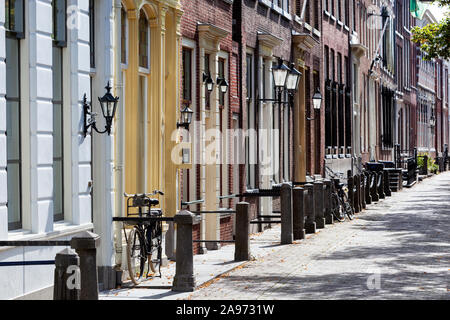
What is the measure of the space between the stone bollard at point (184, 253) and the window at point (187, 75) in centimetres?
532

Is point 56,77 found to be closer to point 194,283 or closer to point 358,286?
point 194,283

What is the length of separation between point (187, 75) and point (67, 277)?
34.5 feet

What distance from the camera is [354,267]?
1472 cm

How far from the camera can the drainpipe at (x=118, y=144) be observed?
44.6 ft

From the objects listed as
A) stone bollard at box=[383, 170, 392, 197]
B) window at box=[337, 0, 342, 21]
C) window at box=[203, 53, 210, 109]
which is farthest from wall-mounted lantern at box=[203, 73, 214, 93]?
window at box=[337, 0, 342, 21]

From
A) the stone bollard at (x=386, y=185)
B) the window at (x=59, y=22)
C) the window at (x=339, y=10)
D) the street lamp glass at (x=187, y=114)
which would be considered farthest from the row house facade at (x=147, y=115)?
the stone bollard at (x=386, y=185)

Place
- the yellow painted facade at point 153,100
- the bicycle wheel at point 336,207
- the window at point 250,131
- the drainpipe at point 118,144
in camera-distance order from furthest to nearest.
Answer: the bicycle wheel at point 336,207 → the window at point 250,131 → the yellow painted facade at point 153,100 → the drainpipe at point 118,144

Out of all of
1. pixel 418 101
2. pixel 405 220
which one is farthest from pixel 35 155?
pixel 418 101

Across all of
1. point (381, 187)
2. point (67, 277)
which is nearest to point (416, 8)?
point (381, 187)

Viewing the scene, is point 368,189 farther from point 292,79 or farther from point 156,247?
point 156,247

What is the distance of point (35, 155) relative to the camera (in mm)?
10672

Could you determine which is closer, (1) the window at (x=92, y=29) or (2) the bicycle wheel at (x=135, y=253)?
(2) the bicycle wheel at (x=135, y=253)

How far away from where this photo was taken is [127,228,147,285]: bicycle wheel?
12.8 m

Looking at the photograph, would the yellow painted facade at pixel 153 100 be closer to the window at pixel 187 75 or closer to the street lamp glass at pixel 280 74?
the window at pixel 187 75
